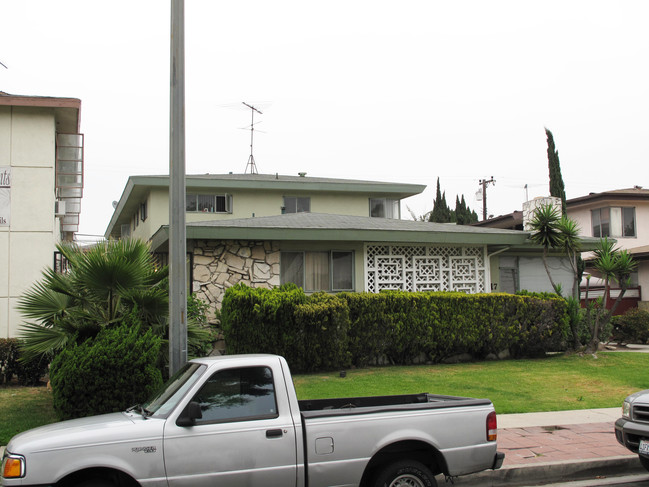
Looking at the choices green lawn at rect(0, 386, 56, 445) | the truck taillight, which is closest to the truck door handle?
the truck taillight

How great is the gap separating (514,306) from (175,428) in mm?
13106

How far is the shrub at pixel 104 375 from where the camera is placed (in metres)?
8.80

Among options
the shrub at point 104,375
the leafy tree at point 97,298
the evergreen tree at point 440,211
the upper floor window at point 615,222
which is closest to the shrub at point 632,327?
the upper floor window at point 615,222

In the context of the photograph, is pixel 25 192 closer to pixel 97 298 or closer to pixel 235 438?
pixel 97 298

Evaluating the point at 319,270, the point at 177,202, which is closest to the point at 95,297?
A: the point at 177,202

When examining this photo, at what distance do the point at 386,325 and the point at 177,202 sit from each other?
8.79 m

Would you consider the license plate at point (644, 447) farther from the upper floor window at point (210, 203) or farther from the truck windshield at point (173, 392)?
the upper floor window at point (210, 203)

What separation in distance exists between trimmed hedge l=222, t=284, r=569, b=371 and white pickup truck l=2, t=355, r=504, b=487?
7920 mm

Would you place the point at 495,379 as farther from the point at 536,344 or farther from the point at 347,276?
the point at 347,276

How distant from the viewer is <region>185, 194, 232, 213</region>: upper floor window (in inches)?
980

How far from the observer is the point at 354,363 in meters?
15.4

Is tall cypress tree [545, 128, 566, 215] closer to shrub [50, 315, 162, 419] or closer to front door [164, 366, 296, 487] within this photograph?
shrub [50, 315, 162, 419]

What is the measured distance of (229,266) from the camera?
16.0 m

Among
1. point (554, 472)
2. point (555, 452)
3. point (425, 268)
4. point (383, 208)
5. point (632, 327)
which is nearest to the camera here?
point (554, 472)
